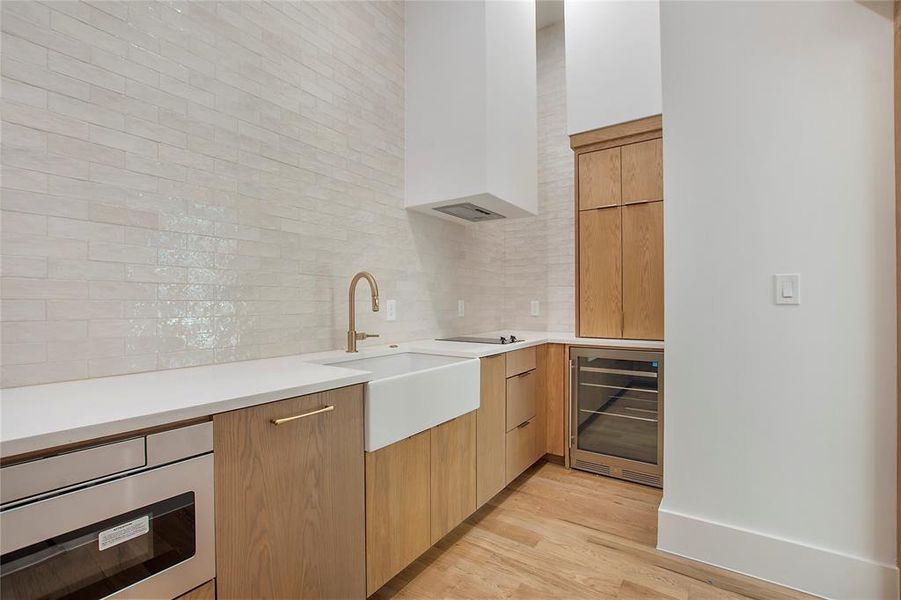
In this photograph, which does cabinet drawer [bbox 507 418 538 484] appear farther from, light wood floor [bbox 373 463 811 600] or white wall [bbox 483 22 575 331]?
white wall [bbox 483 22 575 331]

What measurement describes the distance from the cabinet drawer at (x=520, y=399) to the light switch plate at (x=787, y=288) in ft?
4.34

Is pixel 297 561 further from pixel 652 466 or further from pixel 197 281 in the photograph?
pixel 652 466

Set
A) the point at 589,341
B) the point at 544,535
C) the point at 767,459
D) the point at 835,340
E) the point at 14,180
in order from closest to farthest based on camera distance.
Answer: the point at 14,180 → the point at 835,340 → the point at 767,459 → the point at 544,535 → the point at 589,341

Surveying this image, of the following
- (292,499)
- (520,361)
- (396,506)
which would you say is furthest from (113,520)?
(520,361)

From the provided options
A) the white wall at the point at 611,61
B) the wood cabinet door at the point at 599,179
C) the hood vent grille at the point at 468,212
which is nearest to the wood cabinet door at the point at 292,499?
the hood vent grille at the point at 468,212

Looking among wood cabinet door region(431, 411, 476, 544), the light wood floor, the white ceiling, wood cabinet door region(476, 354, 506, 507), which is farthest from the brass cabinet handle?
the white ceiling

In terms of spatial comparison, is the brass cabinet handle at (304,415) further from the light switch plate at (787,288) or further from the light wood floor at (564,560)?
the light switch plate at (787,288)

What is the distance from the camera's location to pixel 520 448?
2551 mm

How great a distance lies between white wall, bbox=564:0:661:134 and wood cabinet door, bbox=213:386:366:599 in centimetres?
239

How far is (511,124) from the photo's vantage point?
2584 mm

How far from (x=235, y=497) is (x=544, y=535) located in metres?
1.51

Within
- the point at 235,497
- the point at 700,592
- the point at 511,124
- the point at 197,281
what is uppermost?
the point at 511,124

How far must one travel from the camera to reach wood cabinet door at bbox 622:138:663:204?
2619mm

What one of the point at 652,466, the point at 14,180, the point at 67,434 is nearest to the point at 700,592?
the point at 652,466
